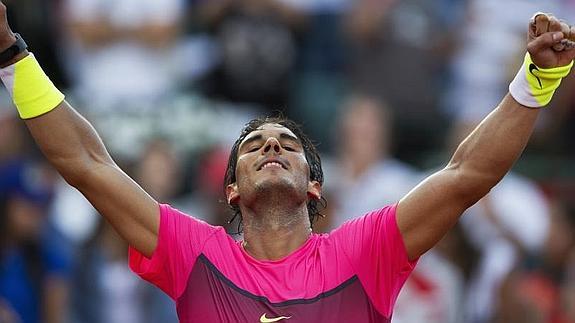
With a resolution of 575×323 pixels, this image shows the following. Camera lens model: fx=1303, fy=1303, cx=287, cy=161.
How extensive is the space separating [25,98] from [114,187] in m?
0.53

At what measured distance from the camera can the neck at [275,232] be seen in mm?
5844

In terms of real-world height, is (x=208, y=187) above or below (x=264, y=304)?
below

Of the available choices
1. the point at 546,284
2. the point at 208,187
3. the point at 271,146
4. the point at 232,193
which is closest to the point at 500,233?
the point at 546,284

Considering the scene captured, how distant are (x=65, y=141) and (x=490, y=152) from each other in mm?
1766

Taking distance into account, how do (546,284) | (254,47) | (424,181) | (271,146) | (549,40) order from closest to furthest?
(549,40), (424,181), (271,146), (546,284), (254,47)

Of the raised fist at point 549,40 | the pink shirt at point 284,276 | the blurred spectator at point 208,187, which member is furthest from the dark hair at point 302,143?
the blurred spectator at point 208,187

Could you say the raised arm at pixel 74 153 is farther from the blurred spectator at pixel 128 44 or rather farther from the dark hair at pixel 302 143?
the blurred spectator at pixel 128 44

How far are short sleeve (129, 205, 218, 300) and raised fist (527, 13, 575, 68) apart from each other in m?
1.64

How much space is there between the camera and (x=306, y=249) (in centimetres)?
577

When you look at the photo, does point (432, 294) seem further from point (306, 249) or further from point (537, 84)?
point (537, 84)

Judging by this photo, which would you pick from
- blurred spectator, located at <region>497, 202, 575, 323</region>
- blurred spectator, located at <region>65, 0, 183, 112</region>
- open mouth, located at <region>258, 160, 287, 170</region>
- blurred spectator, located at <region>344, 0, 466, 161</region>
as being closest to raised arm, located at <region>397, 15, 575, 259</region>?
open mouth, located at <region>258, 160, 287, 170</region>

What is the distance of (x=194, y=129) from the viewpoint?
10.9 metres

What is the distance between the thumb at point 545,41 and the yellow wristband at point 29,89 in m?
1.98

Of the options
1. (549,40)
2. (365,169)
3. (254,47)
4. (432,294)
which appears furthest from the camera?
(254,47)
